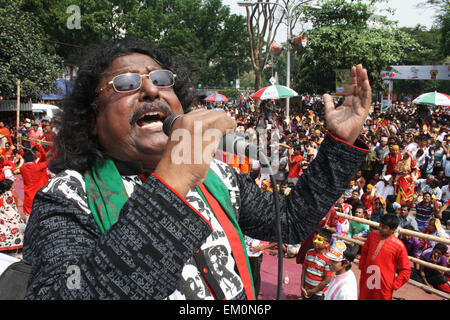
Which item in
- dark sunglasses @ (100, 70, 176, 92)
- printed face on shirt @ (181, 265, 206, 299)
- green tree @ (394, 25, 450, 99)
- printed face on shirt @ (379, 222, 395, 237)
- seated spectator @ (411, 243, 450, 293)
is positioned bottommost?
seated spectator @ (411, 243, 450, 293)

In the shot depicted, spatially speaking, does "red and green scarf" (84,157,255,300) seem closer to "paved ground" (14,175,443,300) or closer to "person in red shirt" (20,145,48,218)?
"paved ground" (14,175,443,300)

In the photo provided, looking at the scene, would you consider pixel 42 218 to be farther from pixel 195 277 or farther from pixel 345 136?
pixel 345 136

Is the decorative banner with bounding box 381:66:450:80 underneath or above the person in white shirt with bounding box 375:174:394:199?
above

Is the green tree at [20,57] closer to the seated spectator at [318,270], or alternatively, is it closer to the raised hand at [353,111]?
the seated spectator at [318,270]

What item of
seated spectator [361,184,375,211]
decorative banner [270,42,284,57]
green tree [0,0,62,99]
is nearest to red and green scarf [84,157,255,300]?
seated spectator [361,184,375,211]

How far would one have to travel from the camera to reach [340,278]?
4215 millimetres

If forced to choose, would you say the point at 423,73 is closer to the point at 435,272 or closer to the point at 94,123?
the point at 435,272

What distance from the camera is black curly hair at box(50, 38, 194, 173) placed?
1350 mm

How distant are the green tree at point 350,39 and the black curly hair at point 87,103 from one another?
70.8ft

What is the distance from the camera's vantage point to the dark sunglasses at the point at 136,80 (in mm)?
1295

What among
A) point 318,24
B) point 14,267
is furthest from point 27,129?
point 318,24

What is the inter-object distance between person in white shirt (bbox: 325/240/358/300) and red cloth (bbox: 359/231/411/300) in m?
0.24

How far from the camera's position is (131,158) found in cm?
127

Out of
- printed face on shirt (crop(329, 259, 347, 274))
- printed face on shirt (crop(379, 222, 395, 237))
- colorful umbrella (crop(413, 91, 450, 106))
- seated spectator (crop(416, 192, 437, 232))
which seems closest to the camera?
printed face on shirt (crop(329, 259, 347, 274))
